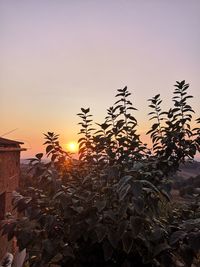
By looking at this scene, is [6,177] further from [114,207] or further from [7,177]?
[114,207]

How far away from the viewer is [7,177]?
703 cm

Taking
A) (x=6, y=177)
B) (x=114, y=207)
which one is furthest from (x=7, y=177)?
(x=114, y=207)

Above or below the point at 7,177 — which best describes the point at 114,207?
below

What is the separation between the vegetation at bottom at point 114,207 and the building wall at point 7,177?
13.5 feet

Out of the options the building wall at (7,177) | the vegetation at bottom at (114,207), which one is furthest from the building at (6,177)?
the vegetation at bottom at (114,207)

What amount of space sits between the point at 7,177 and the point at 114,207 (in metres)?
5.38

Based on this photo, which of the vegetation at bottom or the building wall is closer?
the vegetation at bottom

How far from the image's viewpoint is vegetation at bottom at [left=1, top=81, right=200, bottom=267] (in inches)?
69.6

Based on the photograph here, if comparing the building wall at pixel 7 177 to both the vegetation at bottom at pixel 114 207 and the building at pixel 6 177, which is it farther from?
the vegetation at bottom at pixel 114 207

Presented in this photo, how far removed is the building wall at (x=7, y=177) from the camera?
6.59 m

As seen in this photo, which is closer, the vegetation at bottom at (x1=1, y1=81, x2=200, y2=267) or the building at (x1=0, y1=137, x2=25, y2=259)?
the vegetation at bottom at (x1=1, y1=81, x2=200, y2=267)

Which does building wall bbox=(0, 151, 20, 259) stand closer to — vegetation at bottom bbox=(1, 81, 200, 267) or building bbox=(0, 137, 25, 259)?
building bbox=(0, 137, 25, 259)

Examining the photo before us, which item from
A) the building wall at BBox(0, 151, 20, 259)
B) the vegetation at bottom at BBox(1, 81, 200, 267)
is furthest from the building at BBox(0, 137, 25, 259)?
the vegetation at bottom at BBox(1, 81, 200, 267)

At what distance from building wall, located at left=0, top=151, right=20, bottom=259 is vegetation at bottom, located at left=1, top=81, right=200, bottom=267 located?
4100 millimetres
